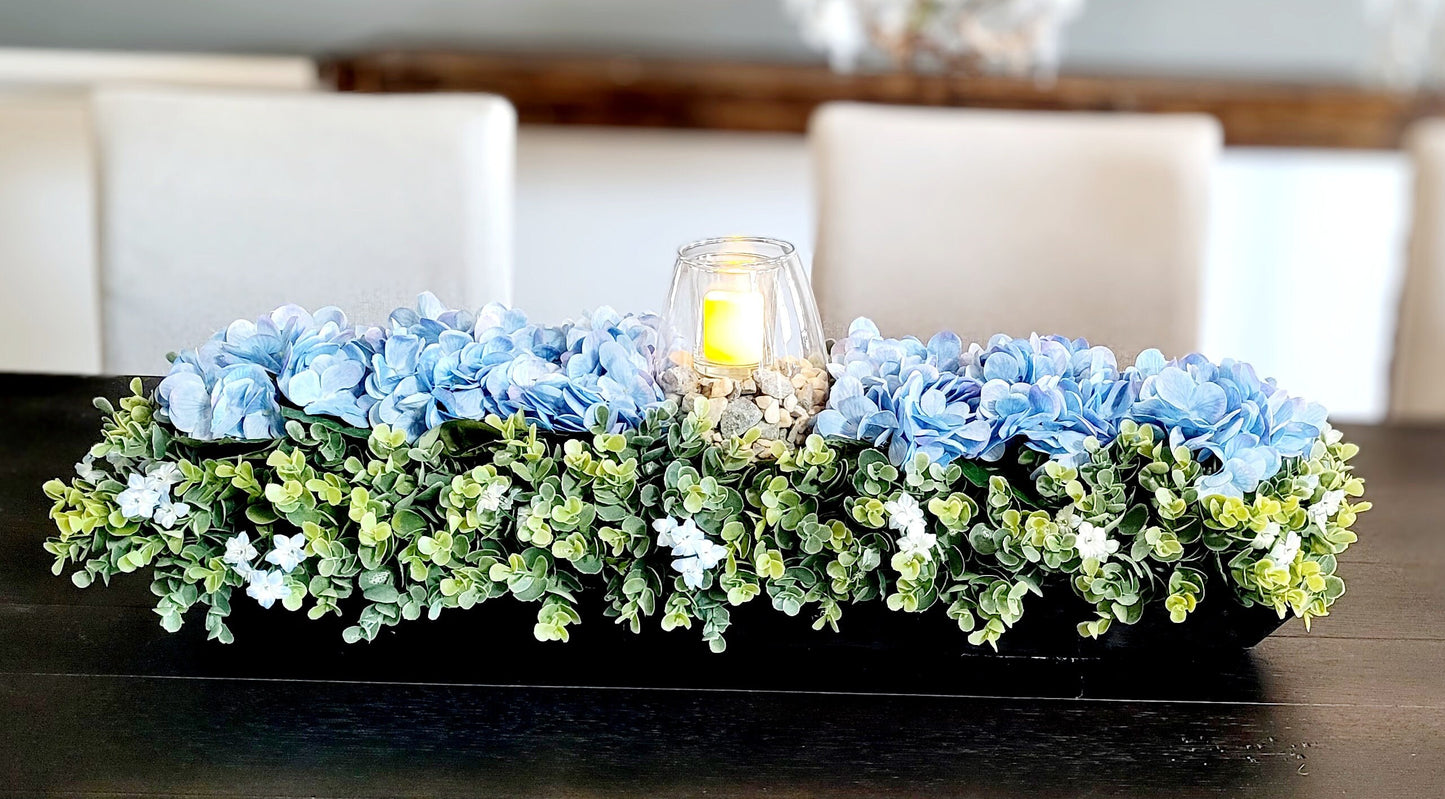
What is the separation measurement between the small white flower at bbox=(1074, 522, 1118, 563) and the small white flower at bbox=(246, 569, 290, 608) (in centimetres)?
47

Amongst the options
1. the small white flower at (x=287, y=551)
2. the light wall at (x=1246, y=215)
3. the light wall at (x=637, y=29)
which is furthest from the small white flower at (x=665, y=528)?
the light wall at (x=637, y=29)

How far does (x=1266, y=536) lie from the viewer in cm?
79

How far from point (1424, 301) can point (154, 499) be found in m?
1.43

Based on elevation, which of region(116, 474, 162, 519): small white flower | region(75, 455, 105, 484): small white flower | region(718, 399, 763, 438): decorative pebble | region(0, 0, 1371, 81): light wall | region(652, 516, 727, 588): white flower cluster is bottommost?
region(652, 516, 727, 588): white flower cluster

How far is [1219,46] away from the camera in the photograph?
2627mm

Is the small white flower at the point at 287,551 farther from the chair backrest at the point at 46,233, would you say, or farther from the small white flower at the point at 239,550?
the chair backrest at the point at 46,233

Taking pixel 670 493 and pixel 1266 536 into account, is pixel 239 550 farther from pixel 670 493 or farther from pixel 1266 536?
pixel 1266 536

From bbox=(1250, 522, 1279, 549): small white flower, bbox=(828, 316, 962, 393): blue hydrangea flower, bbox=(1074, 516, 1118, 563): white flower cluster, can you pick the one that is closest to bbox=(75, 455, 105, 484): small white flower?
bbox=(828, 316, 962, 393): blue hydrangea flower

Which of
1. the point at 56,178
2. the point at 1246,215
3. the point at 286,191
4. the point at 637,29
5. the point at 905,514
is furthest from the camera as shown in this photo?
the point at 1246,215

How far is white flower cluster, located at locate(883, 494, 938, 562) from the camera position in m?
0.78

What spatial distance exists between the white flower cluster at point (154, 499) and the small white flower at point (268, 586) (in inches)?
2.2

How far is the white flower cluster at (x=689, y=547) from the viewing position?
78 centimetres

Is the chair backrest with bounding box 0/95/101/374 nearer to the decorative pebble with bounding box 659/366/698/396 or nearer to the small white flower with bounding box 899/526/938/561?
the decorative pebble with bounding box 659/366/698/396

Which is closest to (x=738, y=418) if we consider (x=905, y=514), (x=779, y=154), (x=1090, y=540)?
(x=905, y=514)
